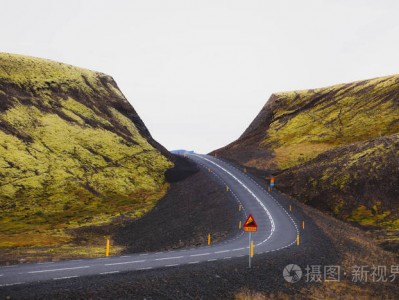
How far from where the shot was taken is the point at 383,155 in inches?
2058

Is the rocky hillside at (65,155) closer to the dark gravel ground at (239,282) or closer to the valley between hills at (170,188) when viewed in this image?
the valley between hills at (170,188)

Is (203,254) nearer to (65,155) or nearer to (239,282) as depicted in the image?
(239,282)

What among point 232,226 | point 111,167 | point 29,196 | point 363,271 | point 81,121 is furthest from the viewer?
point 81,121

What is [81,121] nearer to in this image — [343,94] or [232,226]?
[232,226]

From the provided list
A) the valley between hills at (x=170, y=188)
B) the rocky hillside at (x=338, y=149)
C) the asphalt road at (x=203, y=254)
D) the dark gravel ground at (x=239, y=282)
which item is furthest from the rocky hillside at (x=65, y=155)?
the rocky hillside at (x=338, y=149)

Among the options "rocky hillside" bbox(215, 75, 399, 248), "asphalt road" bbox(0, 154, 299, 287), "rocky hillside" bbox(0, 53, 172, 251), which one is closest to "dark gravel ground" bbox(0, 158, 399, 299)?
"asphalt road" bbox(0, 154, 299, 287)

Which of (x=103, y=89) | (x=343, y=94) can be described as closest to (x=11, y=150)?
(x=103, y=89)

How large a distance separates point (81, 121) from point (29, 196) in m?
28.0

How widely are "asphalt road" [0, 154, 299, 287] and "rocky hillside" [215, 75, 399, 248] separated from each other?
8284mm

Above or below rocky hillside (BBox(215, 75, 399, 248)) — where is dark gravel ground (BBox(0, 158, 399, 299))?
below

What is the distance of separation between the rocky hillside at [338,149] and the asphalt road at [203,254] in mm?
8284

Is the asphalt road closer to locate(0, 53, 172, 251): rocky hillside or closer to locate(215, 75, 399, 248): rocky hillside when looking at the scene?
locate(215, 75, 399, 248): rocky hillside

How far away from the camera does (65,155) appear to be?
2559 inches

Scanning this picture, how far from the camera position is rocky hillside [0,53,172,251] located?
157ft
